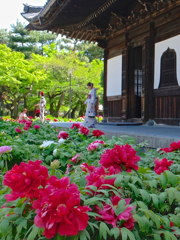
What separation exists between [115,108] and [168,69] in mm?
3110

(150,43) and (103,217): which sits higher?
(150,43)

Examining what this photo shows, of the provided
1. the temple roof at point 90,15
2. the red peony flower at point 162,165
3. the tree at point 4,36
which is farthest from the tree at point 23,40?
the red peony flower at point 162,165

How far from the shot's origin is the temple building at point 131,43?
25.0 feet

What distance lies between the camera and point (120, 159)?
4.21 feet

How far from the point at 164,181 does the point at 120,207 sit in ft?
1.09

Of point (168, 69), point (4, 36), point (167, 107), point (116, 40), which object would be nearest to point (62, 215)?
point (167, 107)

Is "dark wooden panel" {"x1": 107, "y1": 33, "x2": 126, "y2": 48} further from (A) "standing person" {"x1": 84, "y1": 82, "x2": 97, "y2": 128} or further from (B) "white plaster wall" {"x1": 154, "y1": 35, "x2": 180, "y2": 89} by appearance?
(A) "standing person" {"x1": 84, "y1": 82, "x2": 97, "y2": 128}

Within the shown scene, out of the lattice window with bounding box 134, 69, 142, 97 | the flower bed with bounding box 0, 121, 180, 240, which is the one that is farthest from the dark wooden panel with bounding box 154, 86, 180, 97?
the flower bed with bounding box 0, 121, 180, 240

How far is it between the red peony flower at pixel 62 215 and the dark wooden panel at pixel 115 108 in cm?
940

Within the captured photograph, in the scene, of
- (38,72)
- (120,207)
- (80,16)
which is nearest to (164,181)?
(120,207)

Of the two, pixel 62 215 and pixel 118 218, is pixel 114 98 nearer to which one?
pixel 118 218

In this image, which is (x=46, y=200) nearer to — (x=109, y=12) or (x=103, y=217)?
(x=103, y=217)

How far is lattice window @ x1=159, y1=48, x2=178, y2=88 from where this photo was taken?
300 inches

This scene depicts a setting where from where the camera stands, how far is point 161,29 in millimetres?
8055
